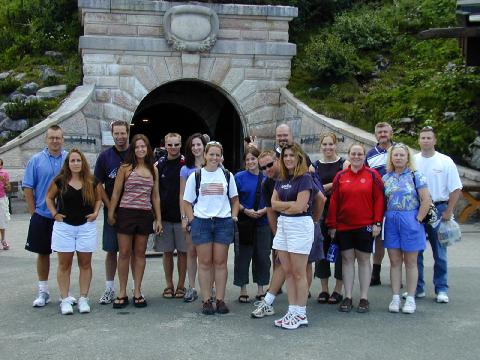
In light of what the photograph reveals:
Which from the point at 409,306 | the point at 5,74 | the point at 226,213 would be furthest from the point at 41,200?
the point at 5,74

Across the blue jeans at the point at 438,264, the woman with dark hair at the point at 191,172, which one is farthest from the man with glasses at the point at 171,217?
the blue jeans at the point at 438,264

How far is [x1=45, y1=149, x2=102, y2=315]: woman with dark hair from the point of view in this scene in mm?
6562

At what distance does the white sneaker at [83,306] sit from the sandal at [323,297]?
248cm

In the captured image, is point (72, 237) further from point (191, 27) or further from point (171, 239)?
point (191, 27)

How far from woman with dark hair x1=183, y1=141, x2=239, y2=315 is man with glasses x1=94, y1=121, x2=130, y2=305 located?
87 centimetres

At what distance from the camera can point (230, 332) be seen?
5.89 m

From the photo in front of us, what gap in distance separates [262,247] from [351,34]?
12.2m

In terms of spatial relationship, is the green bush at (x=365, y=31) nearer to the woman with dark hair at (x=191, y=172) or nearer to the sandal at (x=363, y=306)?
the woman with dark hair at (x=191, y=172)

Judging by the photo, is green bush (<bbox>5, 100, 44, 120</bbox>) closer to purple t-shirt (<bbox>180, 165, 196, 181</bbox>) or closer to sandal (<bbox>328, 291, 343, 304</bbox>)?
purple t-shirt (<bbox>180, 165, 196, 181</bbox>)

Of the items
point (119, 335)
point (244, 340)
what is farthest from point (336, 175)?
point (119, 335)

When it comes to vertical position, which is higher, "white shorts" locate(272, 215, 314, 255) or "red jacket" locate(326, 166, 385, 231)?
"red jacket" locate(326, 166, 385, 231)

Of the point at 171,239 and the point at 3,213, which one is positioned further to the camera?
the point at 3,213

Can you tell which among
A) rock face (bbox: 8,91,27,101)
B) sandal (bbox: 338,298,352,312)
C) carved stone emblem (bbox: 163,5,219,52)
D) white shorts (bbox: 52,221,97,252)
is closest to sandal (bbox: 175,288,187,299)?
white shorts (bbox: 52,221,97,252)

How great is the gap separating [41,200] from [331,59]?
1143cm
